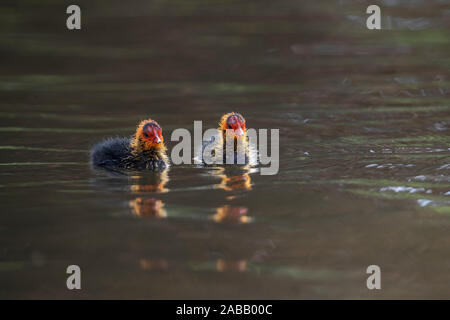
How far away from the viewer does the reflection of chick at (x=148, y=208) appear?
6.00 m

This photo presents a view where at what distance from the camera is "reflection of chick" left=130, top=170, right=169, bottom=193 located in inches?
265

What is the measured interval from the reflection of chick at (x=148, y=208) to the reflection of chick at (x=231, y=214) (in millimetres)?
426

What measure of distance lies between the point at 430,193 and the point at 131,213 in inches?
100

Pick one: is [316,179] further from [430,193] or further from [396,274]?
[396,274]

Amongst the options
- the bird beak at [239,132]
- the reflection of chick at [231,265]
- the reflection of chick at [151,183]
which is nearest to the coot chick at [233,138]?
the bird beak at [239,132]

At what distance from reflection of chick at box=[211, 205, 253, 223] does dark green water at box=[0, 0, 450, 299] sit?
0.9 inches

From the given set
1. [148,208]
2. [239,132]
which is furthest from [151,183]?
[239,132]

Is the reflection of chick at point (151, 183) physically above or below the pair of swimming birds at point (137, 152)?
below

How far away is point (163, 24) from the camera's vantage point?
14703 mm

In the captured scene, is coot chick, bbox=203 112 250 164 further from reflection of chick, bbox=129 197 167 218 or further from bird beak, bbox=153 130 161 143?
reflection of chick, bbox=129 197 167 218

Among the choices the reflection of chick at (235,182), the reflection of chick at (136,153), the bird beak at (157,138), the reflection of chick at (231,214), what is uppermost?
the bird beak at (157,138)

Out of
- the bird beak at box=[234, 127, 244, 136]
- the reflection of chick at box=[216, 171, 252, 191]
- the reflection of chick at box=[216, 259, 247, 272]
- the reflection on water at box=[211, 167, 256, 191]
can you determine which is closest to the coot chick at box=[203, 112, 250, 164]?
the bird beak at box=[234, 127, 244, 136]

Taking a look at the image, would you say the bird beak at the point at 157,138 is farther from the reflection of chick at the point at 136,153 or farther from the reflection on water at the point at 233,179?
the reflection on water at the point at 233,179

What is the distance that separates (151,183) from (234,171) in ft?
2.90
